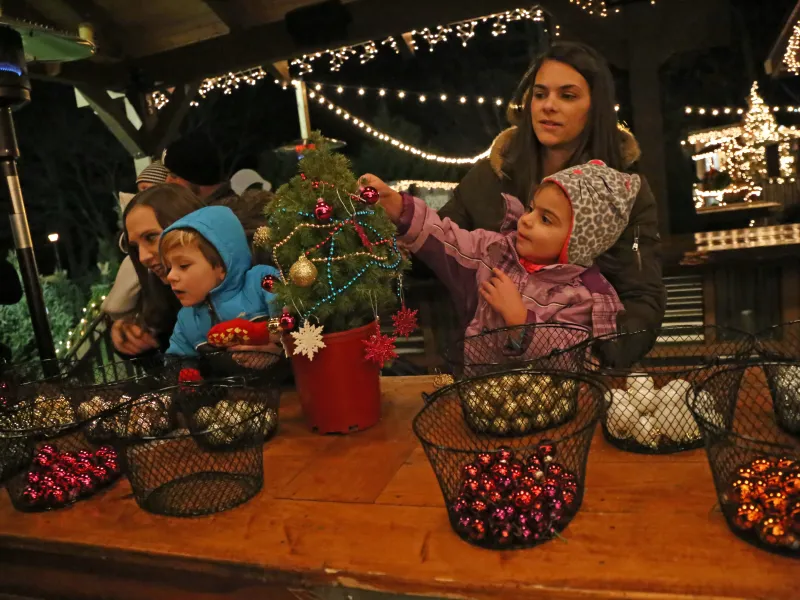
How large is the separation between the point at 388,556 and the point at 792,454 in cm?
43

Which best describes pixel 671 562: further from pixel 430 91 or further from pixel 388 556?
pixel 430 91

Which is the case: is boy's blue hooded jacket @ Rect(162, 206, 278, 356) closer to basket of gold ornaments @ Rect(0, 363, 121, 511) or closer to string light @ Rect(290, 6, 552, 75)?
basket of gold ornaments @ Rect(0, 363, 121, 511)

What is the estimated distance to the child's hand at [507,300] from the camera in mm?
1168

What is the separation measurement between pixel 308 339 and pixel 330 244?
157mm

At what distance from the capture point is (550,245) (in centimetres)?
119

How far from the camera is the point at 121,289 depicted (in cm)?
185

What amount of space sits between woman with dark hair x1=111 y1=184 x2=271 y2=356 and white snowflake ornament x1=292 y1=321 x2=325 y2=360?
62 centimetres

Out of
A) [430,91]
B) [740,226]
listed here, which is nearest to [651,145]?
[740,226]

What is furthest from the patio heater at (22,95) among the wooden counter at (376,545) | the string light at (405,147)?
the string light at (405,147)

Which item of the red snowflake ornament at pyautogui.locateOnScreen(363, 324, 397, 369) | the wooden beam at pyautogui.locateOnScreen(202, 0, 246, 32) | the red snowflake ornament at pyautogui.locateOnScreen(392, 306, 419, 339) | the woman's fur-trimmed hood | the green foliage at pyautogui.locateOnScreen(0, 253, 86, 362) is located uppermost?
the wooden beam at pyautogui.locateOnScreen(202, 0, 246, 32)

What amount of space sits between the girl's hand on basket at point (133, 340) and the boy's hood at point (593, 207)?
1.11m

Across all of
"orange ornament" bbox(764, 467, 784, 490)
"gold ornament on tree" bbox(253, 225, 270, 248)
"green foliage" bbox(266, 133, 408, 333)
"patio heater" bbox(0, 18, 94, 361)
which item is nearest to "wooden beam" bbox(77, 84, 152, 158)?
"patio heater" bbox(0, 18, 94, 361)

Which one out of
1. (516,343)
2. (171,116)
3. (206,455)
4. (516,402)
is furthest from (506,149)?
(171,116)

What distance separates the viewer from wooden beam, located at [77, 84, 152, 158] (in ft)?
12.9
